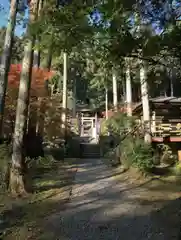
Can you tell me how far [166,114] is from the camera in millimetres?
19719

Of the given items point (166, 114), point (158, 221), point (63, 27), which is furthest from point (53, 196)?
point (166, 114)

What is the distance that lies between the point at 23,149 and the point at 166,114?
13.2 m

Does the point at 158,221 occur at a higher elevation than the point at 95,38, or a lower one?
lower

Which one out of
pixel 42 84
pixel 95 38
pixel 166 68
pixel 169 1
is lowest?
pixel 166 68

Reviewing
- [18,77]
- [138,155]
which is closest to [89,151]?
[18,77]

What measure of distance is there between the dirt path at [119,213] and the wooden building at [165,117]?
22.1ft

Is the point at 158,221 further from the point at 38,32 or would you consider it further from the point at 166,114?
the point at 166,114

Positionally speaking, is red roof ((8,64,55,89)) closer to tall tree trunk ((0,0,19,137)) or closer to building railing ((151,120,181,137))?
tall tree trunk ((0,0,19,137))

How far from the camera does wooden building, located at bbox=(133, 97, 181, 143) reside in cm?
1633

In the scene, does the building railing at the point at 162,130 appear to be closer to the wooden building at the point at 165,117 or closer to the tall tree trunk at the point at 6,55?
the wooden building at the point at 165,117

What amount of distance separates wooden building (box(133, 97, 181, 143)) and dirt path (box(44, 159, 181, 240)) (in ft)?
22.1

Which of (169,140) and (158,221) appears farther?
(169,140)

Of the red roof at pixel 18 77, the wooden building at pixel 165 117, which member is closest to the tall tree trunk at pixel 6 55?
the red roof at pixel 18 77

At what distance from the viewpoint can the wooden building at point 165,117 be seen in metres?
16.3
